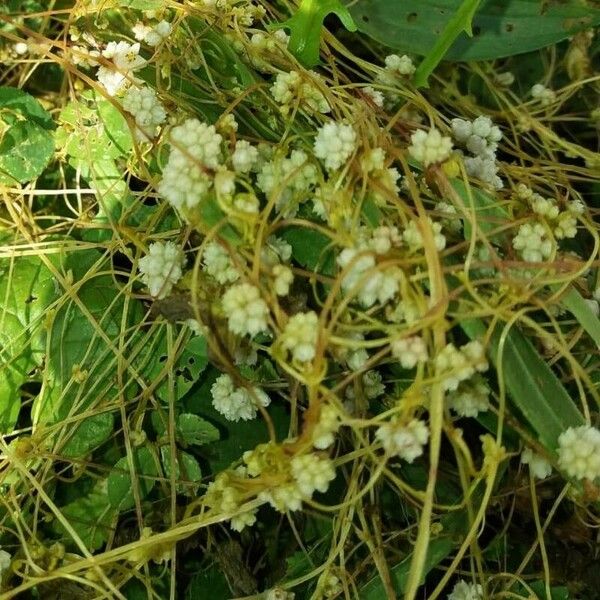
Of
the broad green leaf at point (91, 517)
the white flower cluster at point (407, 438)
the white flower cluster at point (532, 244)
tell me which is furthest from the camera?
the broad green leaf at point (91, 517)

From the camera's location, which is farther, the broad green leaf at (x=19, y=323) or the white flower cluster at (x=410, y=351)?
the broad green leaf at (x=19, y=323)

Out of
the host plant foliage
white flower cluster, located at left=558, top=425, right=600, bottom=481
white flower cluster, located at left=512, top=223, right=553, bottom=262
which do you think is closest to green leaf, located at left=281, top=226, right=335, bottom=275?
the host plant foliage

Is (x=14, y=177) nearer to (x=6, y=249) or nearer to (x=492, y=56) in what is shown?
(x=6, y=249)

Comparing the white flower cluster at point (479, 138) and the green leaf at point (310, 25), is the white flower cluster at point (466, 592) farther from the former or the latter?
the green leaf at point (310, 25)

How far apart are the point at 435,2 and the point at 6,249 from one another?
2.38 ft

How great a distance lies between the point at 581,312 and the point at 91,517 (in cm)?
66

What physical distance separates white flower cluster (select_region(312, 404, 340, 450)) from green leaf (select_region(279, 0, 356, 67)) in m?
0.48

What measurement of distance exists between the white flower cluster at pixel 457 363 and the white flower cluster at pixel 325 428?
0.12 m

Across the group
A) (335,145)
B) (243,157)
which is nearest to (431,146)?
(335,145)

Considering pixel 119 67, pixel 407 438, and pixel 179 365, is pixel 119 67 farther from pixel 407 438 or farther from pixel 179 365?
pixel 407 438

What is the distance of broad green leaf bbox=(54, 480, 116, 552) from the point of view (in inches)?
38.9

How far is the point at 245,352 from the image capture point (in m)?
0.94

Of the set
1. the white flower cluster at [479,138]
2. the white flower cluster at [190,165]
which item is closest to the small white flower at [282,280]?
the white flower cluster at [190,165]

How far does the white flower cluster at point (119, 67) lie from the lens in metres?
1.07
